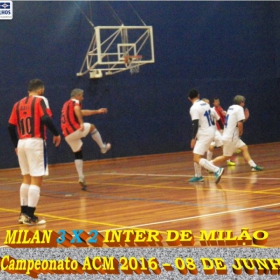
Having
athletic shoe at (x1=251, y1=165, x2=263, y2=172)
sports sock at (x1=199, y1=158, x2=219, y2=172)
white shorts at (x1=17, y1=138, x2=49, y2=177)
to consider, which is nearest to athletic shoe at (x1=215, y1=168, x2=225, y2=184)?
sports sock at (x1=199, y1=158, x2=219, y2=172)

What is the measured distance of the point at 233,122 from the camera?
44.3 feet

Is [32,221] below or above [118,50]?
below

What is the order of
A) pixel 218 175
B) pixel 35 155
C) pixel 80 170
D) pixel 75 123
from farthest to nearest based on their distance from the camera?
pixel 80 170, pixel 75 123, pixel 218 175, pixel 35 155

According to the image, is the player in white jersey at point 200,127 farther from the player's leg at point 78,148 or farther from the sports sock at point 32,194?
the sports sock at point 32,194

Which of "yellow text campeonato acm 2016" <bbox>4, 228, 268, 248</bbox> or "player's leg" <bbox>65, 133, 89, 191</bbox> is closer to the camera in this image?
"yellow text campeonato acm 2016" <bbox>4, 228, 268, 248</bbox>

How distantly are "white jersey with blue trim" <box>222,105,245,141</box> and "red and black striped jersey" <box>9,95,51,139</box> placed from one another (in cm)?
583

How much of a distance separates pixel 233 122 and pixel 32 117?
6129 millimetres

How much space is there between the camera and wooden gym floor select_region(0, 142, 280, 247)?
760 cm

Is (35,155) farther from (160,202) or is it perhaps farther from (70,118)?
(70,118)

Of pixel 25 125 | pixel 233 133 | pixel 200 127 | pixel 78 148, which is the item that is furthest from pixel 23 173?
pixel 233 133

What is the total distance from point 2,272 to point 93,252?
0.87 m

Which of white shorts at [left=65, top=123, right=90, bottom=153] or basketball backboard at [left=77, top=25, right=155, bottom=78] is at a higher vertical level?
basketball backboard at [left=77, top=25, right=155, bottom=78]

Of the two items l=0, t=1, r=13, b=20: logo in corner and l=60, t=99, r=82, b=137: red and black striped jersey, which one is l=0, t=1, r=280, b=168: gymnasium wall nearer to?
l=0, t=1, r=13, b=20: logo in corner

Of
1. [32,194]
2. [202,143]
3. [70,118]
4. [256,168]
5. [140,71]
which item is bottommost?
[256,168]
